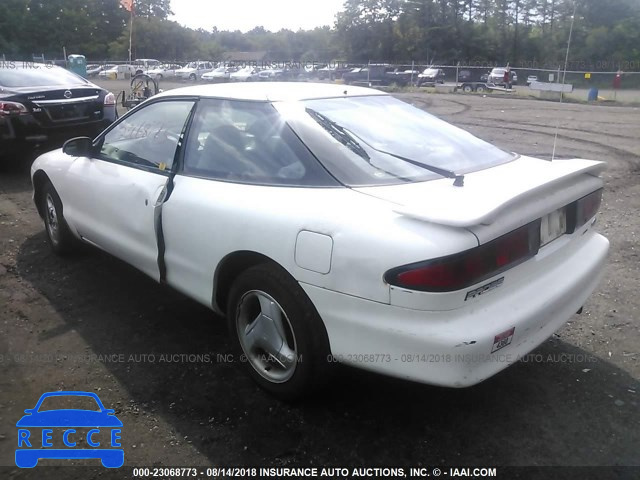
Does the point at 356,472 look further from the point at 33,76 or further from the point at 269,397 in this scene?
the point at 33,76

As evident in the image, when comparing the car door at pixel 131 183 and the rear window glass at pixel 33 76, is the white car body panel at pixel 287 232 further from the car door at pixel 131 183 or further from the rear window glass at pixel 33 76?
the rear window glass at pixel 33 76

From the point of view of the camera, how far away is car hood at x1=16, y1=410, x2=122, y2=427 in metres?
2.59

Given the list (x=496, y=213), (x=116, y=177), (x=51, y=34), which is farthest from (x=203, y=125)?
(x=51, y=34)

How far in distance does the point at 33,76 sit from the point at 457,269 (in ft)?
26.5

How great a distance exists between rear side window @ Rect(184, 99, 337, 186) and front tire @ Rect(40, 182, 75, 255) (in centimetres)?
187

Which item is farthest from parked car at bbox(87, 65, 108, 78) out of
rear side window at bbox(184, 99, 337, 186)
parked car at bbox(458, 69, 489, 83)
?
Result: rear side window at bbox(184, 99, 337, 186)

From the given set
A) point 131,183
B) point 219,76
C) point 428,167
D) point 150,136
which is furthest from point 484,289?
point 219,76

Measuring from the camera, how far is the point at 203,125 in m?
3.18

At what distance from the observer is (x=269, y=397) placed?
2754 mm

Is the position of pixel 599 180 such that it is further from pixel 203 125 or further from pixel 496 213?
pixel 203 125

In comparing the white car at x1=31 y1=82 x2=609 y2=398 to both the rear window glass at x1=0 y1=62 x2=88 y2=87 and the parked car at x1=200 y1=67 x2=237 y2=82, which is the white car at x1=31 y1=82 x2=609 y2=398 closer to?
the rear window glass at x1=0 y1=62 x2=88 y2=87

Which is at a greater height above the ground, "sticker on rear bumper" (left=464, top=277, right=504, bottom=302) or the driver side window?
the driver side window

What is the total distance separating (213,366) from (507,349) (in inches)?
65.6

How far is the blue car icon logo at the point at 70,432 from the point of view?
240 centimetres
